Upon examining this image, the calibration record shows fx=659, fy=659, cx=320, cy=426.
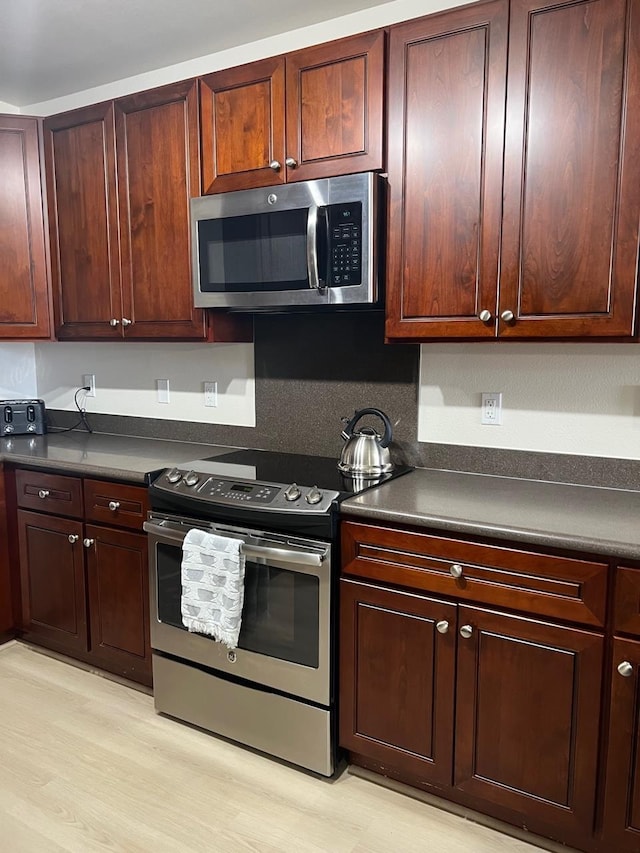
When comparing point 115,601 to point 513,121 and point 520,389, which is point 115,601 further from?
point 513,121

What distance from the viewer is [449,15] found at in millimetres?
1975

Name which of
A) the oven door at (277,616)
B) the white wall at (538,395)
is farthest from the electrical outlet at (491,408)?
the oven door at (277,616)

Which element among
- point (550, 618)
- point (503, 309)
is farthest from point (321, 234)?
point (550, 618)

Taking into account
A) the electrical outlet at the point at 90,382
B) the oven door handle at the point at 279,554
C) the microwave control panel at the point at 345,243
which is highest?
the microwave control panel at the point at 345,243

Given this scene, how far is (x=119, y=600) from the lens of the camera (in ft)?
8.64

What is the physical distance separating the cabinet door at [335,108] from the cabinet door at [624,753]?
1.62 m

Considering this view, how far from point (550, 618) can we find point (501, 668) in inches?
8.2

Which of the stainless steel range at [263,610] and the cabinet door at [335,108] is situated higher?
the cabinet door at [335,108]

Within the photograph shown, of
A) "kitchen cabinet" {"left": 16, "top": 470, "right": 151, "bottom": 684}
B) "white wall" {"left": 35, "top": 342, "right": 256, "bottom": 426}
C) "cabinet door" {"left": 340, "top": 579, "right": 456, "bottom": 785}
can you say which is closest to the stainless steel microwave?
"white wall" {"left": 35, "top": 342, "right": 256, "bottom": 426}

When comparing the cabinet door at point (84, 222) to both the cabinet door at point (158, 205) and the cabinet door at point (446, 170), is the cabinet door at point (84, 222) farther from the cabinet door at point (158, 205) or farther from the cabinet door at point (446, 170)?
the cabinet door at point (446, 170)

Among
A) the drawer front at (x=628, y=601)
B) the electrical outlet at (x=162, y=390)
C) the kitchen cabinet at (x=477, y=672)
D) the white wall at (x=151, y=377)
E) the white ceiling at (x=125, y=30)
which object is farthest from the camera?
the electrical outlet at (x=162, y=390)

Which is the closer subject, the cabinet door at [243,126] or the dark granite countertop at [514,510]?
the dark granite countertop at [514,510]

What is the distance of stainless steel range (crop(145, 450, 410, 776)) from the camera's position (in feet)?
6.77

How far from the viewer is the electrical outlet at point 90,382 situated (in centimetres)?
351
